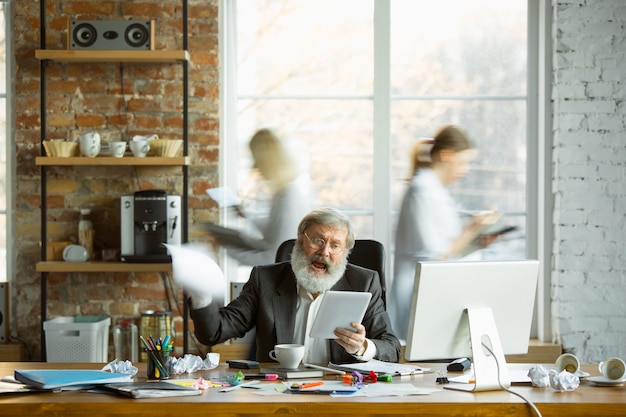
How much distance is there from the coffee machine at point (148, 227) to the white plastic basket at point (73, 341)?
394 mm

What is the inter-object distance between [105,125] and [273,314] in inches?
79.6

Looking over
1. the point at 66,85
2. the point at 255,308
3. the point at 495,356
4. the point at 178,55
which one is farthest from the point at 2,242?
the point at 495,356

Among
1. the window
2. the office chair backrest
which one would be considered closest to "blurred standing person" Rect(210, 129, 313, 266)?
the window

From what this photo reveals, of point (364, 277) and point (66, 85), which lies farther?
point (66, 85)

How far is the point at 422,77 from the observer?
4691 millimetres

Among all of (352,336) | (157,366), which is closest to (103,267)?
(157,366)

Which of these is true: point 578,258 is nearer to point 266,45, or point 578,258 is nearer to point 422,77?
point 422,77

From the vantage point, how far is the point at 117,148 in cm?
436

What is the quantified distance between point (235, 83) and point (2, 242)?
152 centimetres

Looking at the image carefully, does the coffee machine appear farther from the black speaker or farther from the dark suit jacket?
the dark suit jacket

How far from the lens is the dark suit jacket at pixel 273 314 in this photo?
9.38ft

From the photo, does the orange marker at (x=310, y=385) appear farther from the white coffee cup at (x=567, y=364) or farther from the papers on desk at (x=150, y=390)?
the white coffee cup at (x=567, y=364)

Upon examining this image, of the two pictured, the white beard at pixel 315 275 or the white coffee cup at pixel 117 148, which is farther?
the white coffee cup at pixel 117 148

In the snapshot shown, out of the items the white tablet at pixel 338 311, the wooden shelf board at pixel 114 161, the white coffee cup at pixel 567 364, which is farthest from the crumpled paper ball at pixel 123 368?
the wooden shelf board at pixel 114 161
